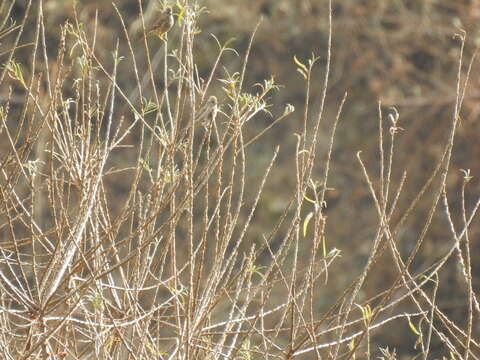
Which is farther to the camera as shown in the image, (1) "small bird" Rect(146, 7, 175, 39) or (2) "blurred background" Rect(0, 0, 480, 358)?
(2) "blurred background" Rect(0, 0, 480, 358)

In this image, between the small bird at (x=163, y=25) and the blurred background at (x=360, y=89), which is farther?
the blurred background at (x=360, y=89)

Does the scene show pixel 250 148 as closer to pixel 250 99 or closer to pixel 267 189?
pixel 267 189

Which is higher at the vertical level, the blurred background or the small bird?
the small bird

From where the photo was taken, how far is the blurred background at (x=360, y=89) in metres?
7.15

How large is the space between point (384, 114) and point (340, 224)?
94 centimetres

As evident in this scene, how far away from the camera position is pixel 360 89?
25.0 ft

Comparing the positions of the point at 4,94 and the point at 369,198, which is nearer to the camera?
the point at 4,94

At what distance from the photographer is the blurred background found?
715 centimetres

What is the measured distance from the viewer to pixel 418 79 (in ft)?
24.3

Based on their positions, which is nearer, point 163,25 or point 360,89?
point 163,25

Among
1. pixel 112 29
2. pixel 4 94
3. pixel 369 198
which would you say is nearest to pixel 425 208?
pixel 369 198

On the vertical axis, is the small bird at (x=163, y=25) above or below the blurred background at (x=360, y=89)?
above

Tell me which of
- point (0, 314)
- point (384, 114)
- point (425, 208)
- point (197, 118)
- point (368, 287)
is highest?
point (197, 118)

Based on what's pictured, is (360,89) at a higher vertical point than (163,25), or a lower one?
lower
